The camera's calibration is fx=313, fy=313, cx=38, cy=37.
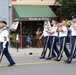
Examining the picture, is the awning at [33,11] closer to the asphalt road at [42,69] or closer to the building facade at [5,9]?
the building facade at [5,9]

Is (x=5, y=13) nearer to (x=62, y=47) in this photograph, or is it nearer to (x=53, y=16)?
(x=53, y=16)

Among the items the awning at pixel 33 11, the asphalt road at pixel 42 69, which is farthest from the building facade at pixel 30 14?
the asphalt road at pixel 42 69

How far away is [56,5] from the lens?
24047mm

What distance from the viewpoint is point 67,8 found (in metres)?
22.4

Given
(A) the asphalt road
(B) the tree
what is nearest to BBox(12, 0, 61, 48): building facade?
(B) the tree

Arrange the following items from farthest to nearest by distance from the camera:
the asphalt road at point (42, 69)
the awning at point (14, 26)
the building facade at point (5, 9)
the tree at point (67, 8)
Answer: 1. the building facade at point (5, 9)
2. the awning at point (14, 26)
3. the tree at point (67, 8)
4. the asphalt road at point (42, 69)

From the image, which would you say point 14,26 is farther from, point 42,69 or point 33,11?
point 42,69

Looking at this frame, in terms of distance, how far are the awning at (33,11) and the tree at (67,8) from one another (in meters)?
0.77

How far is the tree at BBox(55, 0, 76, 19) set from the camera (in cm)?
2206

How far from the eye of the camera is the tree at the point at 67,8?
22064 mm

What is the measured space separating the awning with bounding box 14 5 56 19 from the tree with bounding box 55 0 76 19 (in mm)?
765

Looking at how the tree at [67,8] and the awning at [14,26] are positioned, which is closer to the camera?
the tree at [67,8]

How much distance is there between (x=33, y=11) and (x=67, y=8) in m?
2.55

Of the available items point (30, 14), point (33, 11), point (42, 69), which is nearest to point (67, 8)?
→ point (33, 11)
